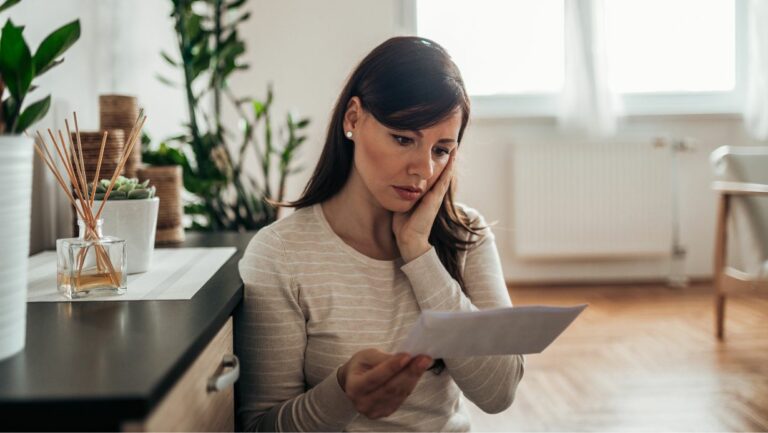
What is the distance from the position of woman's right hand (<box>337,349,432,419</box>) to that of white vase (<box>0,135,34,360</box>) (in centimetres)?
Answer: 42

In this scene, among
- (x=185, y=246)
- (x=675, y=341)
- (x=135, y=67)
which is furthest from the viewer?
(x=675, y=341)

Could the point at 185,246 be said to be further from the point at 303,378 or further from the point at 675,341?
the point at 675,341

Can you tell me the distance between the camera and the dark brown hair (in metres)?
1.18

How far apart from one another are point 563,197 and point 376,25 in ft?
4.79

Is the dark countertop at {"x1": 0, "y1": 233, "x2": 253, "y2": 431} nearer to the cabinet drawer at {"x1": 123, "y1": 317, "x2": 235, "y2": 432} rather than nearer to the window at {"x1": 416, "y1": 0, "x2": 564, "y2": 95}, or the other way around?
the cabinet drawer at {"x1": 123, "y1": 317, "x2": 235, "y2": 432}

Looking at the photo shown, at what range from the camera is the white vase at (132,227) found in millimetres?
1307

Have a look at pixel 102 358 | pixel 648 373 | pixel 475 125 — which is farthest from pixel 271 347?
pixel 475 125

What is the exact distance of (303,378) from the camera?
120 centimetres

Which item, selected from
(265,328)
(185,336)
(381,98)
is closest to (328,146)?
(381,98)

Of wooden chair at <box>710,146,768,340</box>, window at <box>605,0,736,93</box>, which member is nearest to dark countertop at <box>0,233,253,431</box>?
wooden chair at <box>710,146,768,340</box>

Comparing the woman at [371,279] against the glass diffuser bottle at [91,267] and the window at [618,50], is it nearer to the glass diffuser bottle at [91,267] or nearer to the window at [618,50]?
the glass diffuser bottle at [91,267]

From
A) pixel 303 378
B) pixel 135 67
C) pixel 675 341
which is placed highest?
pixel 135 67

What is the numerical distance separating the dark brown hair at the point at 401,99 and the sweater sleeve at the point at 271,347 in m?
0.18

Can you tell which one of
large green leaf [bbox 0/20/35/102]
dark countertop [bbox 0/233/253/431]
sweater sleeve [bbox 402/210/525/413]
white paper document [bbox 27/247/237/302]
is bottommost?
sweater sleeve [bbox 402/210/525/413]
